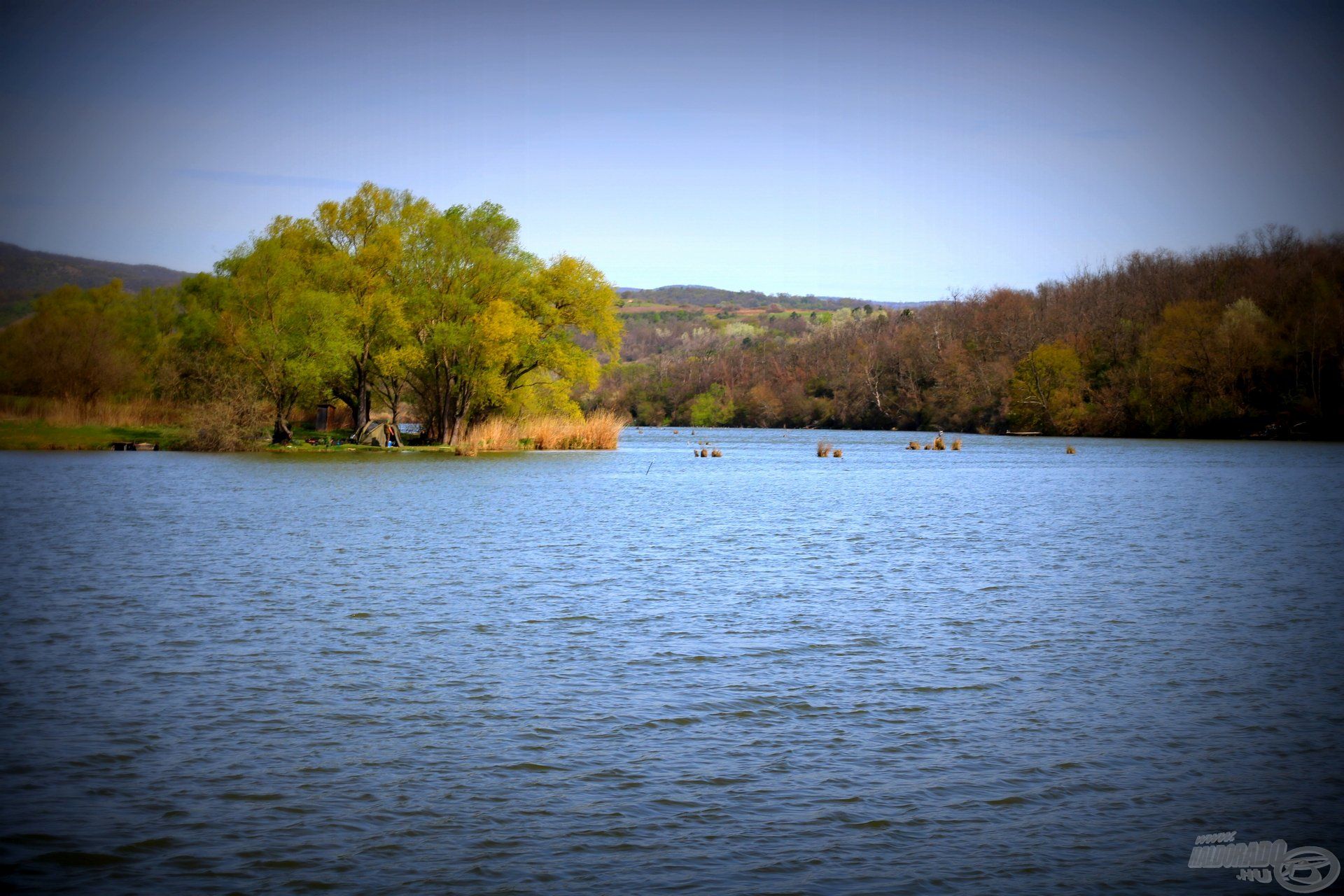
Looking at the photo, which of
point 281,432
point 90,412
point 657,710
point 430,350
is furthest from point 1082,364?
point 657,710

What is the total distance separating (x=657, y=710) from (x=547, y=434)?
174 ft

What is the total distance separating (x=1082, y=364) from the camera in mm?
107375

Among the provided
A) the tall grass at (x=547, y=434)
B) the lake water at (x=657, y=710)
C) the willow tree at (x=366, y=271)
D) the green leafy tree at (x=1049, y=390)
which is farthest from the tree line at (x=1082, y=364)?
the lake water at (x=657, y=710)

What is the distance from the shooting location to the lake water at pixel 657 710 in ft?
21.7

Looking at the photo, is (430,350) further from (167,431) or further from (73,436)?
(73,436)

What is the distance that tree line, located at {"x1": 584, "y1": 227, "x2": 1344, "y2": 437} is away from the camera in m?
89.7

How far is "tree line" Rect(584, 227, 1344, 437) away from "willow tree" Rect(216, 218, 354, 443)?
152 ft

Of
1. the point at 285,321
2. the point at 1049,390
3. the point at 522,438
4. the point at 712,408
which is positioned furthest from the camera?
the point at 712,408

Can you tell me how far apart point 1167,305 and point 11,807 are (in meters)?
116

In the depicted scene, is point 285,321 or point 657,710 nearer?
point 657,710

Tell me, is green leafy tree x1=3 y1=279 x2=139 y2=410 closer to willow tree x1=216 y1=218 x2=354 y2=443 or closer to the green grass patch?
the green grass patch

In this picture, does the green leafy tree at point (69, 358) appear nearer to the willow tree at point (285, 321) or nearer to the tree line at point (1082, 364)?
the willow tree at point (285, 321)

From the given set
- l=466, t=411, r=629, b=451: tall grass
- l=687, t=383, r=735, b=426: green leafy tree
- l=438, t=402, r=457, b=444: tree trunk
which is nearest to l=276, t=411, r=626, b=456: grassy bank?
l=466, t=411, r=629, b=451: tall grass

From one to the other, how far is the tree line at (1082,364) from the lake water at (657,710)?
76061 millimetres
